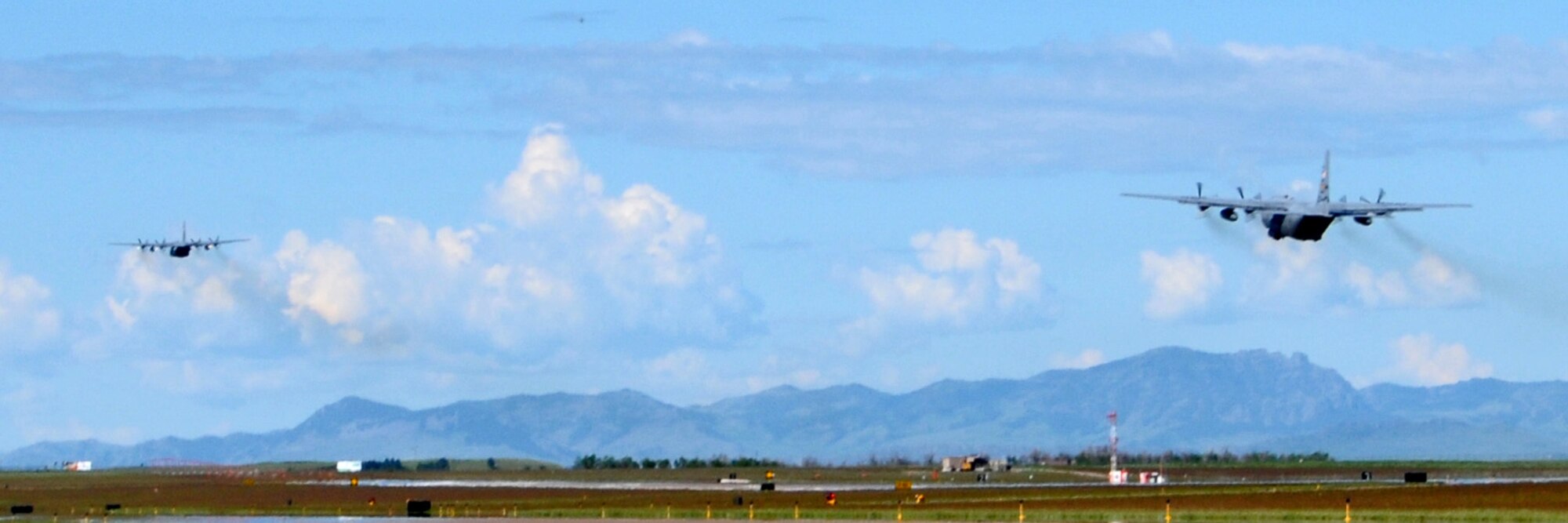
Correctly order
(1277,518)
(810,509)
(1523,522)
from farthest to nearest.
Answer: (810,509) < (1277,518) < (1523,522)

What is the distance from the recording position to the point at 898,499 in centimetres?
13762

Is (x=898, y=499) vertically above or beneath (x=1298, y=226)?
beneath

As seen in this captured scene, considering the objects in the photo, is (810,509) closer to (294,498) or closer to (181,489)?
(294,498)

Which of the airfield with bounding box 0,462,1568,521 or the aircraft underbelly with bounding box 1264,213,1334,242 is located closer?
the airfield with bounding box 0,462,1568,521

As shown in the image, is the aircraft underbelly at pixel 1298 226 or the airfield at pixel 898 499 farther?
the aircraft underbelly at pixel 1298 226

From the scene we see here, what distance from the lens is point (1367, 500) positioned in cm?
12712

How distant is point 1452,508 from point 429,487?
8421cm

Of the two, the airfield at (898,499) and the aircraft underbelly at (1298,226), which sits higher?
the aircraft underbelly at (1298,226)

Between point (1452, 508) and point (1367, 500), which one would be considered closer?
point (1452, 508)

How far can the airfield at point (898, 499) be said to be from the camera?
380 ft

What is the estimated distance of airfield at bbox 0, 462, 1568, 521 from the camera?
11588 centimetres

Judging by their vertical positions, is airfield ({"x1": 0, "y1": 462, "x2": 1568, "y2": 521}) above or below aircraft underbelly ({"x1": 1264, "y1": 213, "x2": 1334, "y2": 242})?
below

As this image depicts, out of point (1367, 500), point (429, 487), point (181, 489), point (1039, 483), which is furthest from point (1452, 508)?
point (181, 489)

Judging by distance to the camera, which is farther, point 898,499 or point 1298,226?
point 898,499
